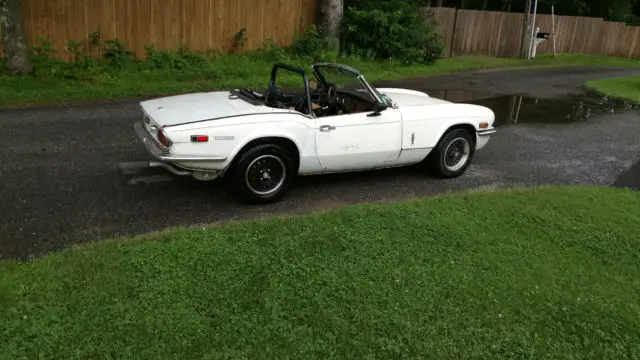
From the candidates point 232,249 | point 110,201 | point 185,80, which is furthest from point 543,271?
point 185,80

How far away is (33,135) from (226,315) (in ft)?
18.2

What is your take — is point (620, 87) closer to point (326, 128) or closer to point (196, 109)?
point (326, 128)

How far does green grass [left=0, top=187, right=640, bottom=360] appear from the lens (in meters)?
3.54

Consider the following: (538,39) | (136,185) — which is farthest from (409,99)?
(538,39)

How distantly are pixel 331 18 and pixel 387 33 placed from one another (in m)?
1.71

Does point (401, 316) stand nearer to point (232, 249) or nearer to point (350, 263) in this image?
point (350, 263)

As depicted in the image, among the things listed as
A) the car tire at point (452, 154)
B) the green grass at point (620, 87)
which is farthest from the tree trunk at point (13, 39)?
the green grass at point (620, 87)

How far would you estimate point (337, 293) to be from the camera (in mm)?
4082

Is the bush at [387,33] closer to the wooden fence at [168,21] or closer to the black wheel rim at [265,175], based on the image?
the wooden fence at [168,21]

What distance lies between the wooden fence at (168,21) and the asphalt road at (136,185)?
306 cm

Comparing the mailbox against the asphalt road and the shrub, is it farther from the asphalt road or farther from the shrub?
the asphalt road

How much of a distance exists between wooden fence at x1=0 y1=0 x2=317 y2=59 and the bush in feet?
4.09

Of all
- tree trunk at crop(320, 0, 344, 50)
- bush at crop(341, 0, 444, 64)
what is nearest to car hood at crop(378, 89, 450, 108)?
tree trunk at crop(320, 0, 344, 50)

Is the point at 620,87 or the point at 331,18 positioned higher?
the point at 331,18
